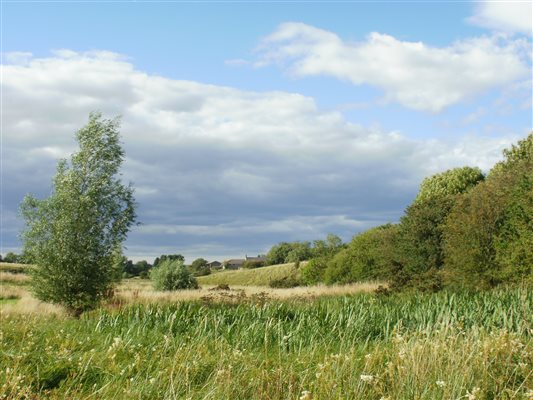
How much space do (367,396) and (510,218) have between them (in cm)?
1748

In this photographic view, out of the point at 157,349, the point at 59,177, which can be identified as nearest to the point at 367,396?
the point at 157,349

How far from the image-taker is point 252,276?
189ft

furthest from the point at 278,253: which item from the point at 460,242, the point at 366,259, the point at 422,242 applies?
the point at 460,242

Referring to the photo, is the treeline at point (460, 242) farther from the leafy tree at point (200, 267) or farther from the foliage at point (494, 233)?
the leafy tree at point (200, 267)

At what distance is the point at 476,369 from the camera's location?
19.0ft

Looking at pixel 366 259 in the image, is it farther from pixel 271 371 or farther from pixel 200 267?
pixel 200 267

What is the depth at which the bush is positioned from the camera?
34000mm

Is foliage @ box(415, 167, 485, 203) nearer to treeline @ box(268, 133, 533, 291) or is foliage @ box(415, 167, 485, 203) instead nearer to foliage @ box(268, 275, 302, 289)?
treeline @ box(268, 133, 533, 291)

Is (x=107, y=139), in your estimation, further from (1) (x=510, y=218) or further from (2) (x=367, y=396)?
(2) (x=367, y=396)

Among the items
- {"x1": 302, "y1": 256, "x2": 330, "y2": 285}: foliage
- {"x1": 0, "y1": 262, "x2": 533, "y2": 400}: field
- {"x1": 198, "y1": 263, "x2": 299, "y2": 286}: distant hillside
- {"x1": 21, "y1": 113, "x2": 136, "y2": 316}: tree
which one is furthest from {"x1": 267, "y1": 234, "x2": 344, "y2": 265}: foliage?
{"x1": 0, "y1": 262, "x2": 533, "y2": 400}: field

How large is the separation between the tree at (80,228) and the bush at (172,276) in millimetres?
11895

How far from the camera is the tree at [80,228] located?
2089 centimetres

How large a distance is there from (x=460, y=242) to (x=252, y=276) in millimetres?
36738

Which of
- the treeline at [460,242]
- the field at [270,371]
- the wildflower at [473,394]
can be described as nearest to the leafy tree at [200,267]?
the treeline at [460,242]
